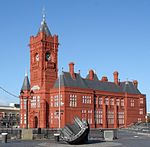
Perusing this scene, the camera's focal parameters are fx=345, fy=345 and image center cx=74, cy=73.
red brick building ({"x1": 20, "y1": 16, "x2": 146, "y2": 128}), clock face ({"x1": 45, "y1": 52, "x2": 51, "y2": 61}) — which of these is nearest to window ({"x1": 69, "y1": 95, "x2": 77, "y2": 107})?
red brick building ({"x1": 20, "y1": 16, "x2": 146, "y2": 128})

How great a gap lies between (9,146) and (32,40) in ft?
198

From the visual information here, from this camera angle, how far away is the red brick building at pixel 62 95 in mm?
79688

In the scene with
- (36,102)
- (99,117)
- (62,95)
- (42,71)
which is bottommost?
(99,117)

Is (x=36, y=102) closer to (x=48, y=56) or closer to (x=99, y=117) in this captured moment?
(x=48, y=56)

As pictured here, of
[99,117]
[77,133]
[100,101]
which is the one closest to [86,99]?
[100,101]

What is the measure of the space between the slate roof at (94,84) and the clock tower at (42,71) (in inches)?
121

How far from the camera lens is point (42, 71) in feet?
273

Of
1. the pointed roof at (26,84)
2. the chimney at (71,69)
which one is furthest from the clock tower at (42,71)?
the chimney at (71,69)

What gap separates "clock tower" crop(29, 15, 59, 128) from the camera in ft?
268

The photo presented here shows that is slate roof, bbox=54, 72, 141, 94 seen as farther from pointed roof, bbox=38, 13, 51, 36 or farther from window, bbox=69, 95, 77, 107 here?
pointed roof, bbox=38, 13, 51, 36

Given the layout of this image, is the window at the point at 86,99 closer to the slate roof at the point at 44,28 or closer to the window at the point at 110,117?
the window at the point at 110,117

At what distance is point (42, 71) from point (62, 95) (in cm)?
897

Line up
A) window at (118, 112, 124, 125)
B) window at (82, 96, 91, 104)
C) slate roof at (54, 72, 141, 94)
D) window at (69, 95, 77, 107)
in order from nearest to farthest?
window at (69, 95, 77, 107) → slate roof at (54, 72, 141, 94) → window at (82, 96, 91, 104) → window at (118, 112, 124, 125)

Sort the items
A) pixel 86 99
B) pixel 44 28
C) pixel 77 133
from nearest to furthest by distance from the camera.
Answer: pixel 77 133 → pixel 86 99 → pixel 44 28
